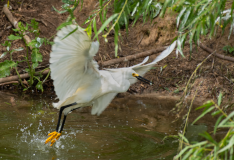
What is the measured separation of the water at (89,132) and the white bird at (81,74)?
306mm

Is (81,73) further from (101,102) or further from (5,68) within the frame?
(5,68)

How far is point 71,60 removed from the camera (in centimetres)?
298

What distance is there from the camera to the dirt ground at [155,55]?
596 cm

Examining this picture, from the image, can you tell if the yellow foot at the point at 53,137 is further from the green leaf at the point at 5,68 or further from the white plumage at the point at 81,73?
the green leaf at the point at 5,68

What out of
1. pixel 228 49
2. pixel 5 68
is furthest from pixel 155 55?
pixel 5 68

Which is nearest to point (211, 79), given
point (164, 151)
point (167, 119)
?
point (167, 119)

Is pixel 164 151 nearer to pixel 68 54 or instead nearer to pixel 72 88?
pixel 72 88

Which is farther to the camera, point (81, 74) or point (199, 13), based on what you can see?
point (81, 74)

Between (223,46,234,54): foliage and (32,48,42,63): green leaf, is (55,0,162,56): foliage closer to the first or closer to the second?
(32,48,42,63): green leaf

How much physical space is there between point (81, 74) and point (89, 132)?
104 cm

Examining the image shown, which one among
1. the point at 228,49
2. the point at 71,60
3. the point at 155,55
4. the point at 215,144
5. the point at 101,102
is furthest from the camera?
the point at 155,55

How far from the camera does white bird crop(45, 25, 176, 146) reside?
2.71m

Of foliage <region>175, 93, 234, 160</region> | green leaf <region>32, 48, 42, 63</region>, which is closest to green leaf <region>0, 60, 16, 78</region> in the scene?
green leaf <region>32, 48, 42, 63</region>

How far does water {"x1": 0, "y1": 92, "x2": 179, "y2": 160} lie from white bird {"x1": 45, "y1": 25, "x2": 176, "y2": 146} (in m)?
0.31
